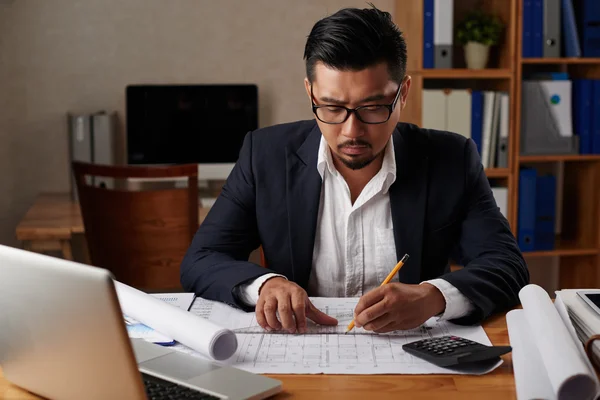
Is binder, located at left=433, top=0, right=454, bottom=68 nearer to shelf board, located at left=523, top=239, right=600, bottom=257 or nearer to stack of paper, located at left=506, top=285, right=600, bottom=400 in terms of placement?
shelf board, located at left=523, top=239, right=600, bottom=257

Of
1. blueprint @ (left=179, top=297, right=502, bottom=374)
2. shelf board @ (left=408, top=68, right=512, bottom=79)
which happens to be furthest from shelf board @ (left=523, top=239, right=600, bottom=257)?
blueprint @ (left=179, top=297, right=502, bottom=374)

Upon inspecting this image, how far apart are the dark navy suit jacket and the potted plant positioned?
162 centimetres

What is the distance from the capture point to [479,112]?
3.31m

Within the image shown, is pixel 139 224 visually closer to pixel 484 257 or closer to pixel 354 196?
pixel 354 196

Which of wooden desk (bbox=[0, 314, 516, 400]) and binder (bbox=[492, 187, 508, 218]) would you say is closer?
wooden desk (bbox=[0, 314, 516, 400])

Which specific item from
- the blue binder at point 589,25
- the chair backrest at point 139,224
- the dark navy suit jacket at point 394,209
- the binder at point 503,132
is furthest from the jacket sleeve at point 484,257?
the blue binder at point 589,25

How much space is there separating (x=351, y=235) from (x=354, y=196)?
95mm

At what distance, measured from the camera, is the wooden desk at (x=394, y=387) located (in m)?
1.05

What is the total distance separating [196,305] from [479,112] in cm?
214

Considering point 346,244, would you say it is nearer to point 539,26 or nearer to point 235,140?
point 235,140

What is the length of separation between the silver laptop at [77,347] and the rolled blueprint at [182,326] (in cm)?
5

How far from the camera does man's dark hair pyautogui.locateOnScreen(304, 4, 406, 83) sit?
157 cm

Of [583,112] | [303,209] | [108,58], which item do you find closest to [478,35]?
[583,112]

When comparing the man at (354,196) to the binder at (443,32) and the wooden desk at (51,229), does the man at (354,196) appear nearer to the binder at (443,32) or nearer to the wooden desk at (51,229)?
the wooden desk at (51,229)
